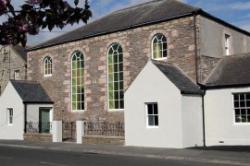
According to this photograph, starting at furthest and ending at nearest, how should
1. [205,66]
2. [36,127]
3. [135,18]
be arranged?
[36,127] < [135,18] < [205,66]

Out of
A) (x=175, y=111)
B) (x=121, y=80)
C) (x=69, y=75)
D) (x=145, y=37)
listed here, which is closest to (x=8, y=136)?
(x=69, y=75)

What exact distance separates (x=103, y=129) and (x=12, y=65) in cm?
1781

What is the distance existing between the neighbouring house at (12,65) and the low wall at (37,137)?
33.7 feet

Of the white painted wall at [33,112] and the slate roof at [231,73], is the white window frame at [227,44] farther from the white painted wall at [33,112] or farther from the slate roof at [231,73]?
the white painted wall at [33,112]

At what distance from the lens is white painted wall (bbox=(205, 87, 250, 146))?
74.3ft

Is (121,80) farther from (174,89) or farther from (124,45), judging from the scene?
(174,89)

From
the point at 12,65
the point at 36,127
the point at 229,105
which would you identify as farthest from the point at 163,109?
the point at 12,65

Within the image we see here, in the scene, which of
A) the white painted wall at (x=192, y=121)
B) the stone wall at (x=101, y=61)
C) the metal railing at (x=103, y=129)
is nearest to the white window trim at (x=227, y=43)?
the stone wall at (x=101, y=61)

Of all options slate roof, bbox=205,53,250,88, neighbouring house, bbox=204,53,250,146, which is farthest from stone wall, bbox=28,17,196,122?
neighbouring house, bbox=204,53,250,146

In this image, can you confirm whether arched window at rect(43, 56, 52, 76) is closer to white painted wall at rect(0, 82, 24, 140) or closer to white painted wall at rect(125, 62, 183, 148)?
white painted wall at rect(0, 82, 24, 140)

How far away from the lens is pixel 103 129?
27.9 metres

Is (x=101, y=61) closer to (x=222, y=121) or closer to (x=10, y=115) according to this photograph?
(x=10, y=115)

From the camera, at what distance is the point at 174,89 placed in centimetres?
2272

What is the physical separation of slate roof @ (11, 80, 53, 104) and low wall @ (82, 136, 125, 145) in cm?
840
